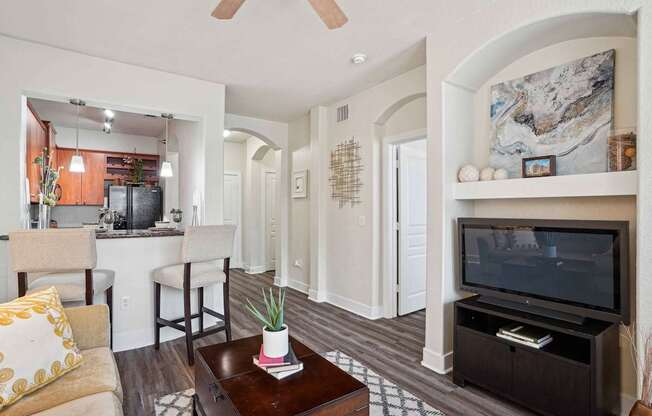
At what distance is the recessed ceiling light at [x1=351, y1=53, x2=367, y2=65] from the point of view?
3.13 meters

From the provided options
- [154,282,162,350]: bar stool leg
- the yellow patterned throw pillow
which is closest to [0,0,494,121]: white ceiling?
the yellow patterned throw pillow

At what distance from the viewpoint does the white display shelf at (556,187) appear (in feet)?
6.10

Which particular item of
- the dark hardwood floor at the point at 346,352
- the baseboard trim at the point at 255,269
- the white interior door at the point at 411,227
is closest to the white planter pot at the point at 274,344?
the dark hardwood floor at the point at 346,352

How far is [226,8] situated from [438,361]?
Answer: 286 cm

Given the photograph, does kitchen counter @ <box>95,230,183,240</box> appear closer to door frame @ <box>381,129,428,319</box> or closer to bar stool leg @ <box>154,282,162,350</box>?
bar stool leg @ <box>154,282,162,350</box>

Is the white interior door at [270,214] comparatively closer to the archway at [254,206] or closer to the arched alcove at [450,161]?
the archway at [254,206]

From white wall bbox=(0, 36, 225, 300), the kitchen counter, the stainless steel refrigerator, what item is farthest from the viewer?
the stainless steel refrigerator

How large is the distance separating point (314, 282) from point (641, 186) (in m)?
3.75

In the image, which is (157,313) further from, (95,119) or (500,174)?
(500,174)

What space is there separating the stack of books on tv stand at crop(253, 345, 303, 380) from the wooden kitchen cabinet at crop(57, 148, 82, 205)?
4.94 meters

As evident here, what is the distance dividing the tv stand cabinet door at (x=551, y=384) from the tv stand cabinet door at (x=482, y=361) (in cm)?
6

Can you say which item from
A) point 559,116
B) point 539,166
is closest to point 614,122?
point 559,116

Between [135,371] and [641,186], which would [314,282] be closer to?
[135,371]

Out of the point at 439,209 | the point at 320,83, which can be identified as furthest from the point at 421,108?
the point at 439,209
